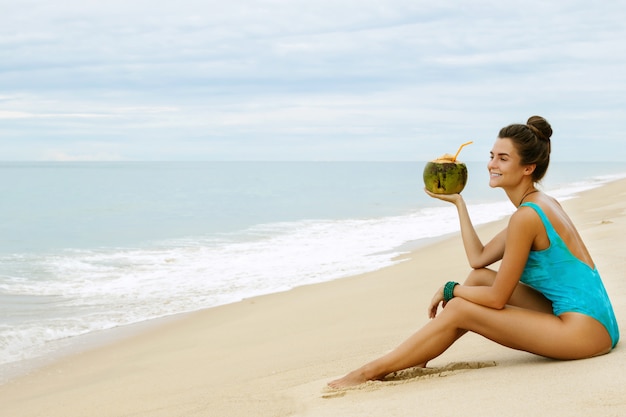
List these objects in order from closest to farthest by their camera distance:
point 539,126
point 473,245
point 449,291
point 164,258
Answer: point 539,126
point 449,291
point 473,245
point 164,258

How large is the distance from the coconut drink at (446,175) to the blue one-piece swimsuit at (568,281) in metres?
0.65

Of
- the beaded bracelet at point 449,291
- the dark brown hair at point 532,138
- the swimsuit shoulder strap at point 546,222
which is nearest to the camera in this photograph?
the swimsuit shoulder strap at point 546,222

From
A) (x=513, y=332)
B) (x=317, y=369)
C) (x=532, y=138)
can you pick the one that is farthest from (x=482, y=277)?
(x=317, y=369)

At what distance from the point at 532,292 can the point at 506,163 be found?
79cm

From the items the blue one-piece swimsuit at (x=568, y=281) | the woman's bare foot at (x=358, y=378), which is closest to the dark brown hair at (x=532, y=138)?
the blue one-piece swimsuit at (x=568, y=281)

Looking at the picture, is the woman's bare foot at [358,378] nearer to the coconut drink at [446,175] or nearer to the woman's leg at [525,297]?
the woman's leg at [525,297]

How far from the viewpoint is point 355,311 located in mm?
7902

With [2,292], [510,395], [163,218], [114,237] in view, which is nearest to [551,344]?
[510,395]

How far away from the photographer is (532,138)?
13.3 feet

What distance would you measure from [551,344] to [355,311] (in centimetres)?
409

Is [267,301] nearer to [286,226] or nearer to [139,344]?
[139,344]

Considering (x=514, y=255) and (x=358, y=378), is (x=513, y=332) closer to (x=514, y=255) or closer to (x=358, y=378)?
(x=514, y=255)

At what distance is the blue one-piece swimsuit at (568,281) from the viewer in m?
3.90

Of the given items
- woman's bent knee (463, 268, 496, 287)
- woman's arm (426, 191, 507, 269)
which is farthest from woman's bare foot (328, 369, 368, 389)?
woman's arm (426, 191, 507, 269)
